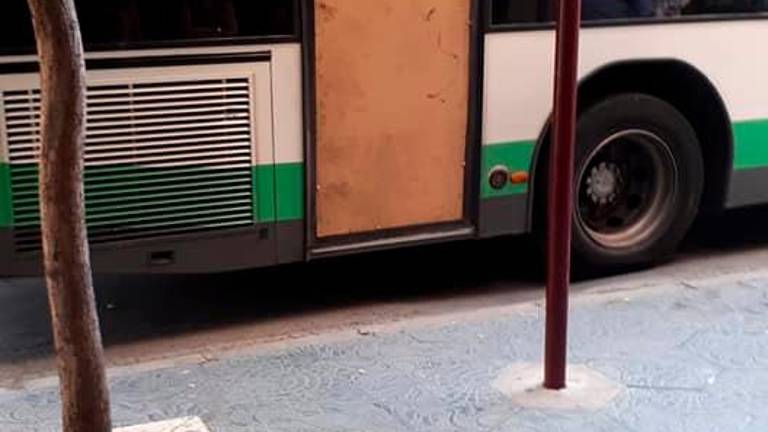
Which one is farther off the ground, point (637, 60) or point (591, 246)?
point (637, 60)

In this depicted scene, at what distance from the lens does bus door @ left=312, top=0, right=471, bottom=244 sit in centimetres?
555

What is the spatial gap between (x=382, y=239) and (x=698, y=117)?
204 cm

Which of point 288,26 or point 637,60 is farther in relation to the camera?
point 637,60

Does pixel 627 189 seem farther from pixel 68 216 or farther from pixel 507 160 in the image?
pixel 68 216

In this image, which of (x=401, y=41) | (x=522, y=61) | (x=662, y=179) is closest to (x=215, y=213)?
(x=401, y=41)

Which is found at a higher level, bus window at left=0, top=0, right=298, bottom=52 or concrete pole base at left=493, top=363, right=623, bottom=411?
bus window at left=0, top=0, right=298, bottom=52

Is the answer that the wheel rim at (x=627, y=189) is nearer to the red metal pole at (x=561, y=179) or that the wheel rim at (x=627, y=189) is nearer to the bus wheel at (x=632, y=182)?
the bus wheel at (x=632, y=182)

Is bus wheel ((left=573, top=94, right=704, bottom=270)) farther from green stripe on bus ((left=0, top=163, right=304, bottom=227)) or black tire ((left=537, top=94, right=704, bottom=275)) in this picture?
green stripe on bus ((left=0, top=163, right=304, bottom=227))

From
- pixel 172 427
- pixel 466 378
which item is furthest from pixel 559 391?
pixel 172 427

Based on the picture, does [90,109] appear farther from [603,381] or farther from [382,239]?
[603,381]

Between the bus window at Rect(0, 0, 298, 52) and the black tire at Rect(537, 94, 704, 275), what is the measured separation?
1.82 metres

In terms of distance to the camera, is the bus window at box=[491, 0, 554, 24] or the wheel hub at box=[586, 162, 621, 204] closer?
the bus window at box=[491, 0, 554, 24]

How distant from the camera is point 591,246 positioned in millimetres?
6523

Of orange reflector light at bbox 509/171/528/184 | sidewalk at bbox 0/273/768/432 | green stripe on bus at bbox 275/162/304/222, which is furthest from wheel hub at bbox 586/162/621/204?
green stripe on bus at bbox 275/162/304/222
